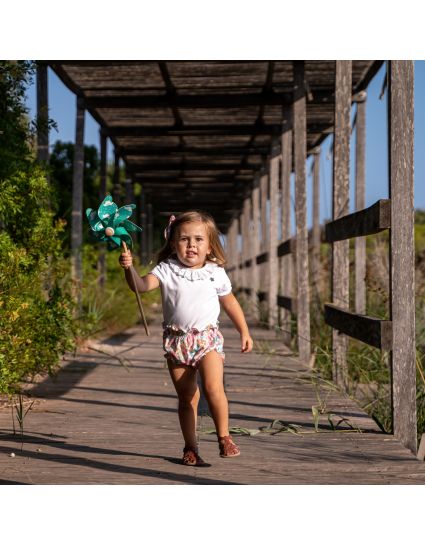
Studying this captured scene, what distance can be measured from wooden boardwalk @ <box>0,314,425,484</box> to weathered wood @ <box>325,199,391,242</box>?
3.72 feet

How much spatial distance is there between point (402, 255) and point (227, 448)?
143cm

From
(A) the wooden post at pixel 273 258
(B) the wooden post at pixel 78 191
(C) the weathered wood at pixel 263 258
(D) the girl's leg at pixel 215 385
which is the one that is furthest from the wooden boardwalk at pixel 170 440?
(C) the weathered wood at pixel 263 258

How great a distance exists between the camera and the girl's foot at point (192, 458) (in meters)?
4.03

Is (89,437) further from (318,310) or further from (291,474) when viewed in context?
(318,310)

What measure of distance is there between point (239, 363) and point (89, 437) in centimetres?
390

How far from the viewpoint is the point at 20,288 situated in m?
5.37

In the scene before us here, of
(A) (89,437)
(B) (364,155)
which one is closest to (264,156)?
(B) (364,155)

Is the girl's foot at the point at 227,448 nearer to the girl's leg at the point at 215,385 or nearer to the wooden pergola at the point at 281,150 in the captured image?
the girl's leg at the point at 215,385

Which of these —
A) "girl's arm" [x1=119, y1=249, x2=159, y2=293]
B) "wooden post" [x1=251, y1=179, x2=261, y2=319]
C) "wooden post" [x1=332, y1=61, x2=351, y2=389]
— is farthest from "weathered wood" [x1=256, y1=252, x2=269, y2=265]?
"girl's arm" [x1=119, y1=249, x2=159, y2=293]

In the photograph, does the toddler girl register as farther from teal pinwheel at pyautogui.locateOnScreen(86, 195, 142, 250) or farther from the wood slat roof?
the wood slat roof

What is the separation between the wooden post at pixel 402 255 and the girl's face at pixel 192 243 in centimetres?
113

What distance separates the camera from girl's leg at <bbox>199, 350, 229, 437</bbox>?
13.6 ft
